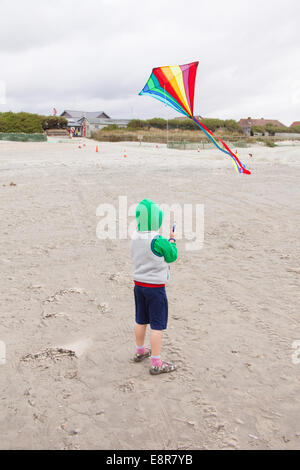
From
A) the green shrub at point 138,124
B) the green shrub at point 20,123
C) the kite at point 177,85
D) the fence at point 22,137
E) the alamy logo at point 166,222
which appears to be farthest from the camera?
the green shrub at point 138,124

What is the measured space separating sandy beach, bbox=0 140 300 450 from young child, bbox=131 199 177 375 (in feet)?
1.24

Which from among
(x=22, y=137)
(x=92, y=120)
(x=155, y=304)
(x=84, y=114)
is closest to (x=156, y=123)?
(x=22, y=137)

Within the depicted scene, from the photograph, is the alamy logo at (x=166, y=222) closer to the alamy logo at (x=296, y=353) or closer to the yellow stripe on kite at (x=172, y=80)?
the yellow stripe on kite at (x=172, y=80)

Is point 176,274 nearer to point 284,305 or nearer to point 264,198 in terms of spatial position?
point 284,305

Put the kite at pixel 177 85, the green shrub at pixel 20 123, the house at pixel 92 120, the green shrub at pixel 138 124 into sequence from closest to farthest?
1. the kite at pixel 177 85
2. the green shrub at pixel 20 123
3. the green shrub at pixel 138 124
4. the house at pixel 92 120

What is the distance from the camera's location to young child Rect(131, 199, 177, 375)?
300 centimetres

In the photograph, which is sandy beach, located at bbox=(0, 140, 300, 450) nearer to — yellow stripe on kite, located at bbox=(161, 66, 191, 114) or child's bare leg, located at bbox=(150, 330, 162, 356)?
child's bare leg, located at bbox=(150, 330, 162, 356)

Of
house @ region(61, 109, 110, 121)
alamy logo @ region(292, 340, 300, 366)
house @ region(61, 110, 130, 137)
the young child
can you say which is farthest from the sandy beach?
house @ region(61, 109, 110, 121)

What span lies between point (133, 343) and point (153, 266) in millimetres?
982

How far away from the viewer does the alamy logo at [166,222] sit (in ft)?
23.8

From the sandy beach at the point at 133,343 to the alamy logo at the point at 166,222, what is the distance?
21 cm

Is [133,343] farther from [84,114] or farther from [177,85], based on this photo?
[84,114]

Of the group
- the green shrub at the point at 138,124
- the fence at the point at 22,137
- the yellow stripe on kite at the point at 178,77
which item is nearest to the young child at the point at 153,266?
the yellow stripe on kite at the point at 178,77

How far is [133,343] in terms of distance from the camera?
360cm
